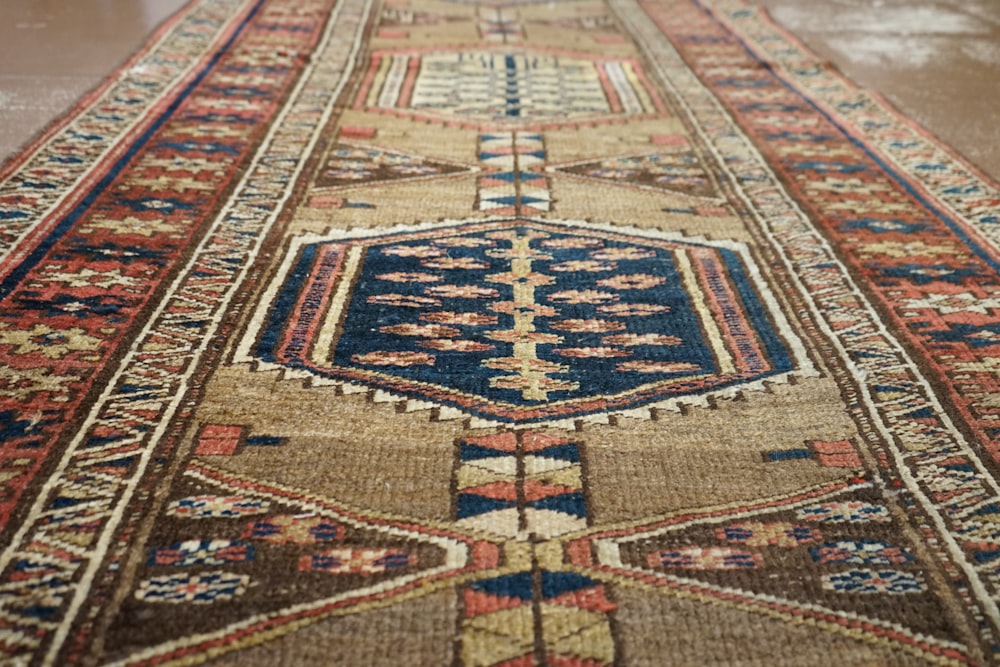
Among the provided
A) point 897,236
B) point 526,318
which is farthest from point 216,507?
point 897,236

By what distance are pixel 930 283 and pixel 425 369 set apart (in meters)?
1.82

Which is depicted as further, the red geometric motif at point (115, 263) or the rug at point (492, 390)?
the red geometric motif at point (115, 263)

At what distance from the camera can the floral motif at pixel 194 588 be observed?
2.18 metres

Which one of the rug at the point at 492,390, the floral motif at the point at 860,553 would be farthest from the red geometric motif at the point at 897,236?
the floral motif at the point at 860,553

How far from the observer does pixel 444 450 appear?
275cm

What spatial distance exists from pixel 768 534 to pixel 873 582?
246mm

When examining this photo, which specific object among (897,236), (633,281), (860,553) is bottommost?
(860,553)

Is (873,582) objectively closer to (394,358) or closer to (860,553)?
(860,553)

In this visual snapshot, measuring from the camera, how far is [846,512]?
8.36 feet

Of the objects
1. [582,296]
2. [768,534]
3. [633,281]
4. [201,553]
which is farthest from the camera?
[633,281]

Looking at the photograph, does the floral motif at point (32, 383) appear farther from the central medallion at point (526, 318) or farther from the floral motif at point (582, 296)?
the floral motif at point (582, 296)

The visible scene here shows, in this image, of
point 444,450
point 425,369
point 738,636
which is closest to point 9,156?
point 425,369

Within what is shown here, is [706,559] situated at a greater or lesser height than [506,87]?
lesser

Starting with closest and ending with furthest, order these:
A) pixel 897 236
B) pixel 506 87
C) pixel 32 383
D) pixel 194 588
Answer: pixel 194 588 → pixel 32 383 → pixel 897 236 → pixel 506 87
